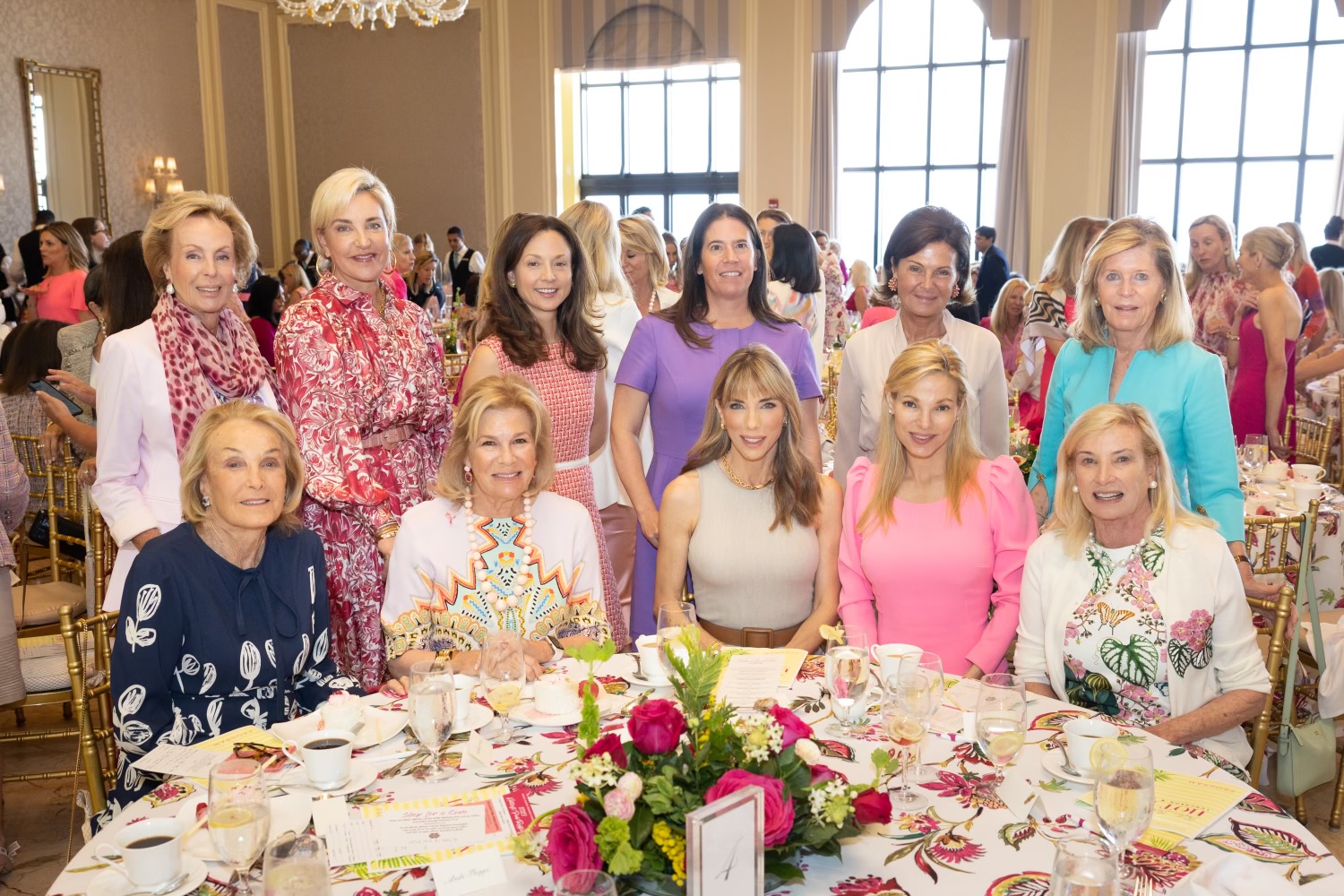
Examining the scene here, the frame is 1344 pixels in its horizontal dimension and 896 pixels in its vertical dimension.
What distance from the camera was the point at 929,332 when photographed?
3.50 meters

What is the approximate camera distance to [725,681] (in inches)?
87.5

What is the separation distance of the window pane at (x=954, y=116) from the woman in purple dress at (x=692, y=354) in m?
9.85

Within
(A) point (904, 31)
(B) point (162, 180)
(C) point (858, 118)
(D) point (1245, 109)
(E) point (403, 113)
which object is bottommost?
(B) point (162, 180)

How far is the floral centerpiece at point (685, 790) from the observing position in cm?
141

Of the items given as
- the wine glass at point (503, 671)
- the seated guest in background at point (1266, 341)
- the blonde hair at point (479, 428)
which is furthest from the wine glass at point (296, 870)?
the seated guest in background at point (1266, 341)

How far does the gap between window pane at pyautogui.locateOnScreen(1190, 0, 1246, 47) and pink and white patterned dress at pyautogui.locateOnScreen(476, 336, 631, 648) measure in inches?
411

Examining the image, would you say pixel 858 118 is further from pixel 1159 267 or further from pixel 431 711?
pixel 431 711

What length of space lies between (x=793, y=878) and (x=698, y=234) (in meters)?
2.43

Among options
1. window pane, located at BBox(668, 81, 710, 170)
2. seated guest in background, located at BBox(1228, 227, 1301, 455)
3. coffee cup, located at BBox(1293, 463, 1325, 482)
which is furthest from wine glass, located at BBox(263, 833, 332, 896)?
window pane, located at BBox(668, 81, 710, 170)

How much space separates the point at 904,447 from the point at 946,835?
1.34 m

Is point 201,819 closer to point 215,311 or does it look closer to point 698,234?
point 215,311

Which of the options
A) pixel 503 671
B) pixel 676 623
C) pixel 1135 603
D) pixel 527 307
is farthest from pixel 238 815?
Result: pixel 527 307

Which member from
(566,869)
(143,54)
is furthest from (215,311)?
(143,54)

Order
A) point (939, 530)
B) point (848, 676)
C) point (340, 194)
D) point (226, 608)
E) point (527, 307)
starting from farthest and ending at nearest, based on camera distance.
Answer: point (527, 307), point (340, 194), point (939, 530), point (226, 608), point (848, 676)
